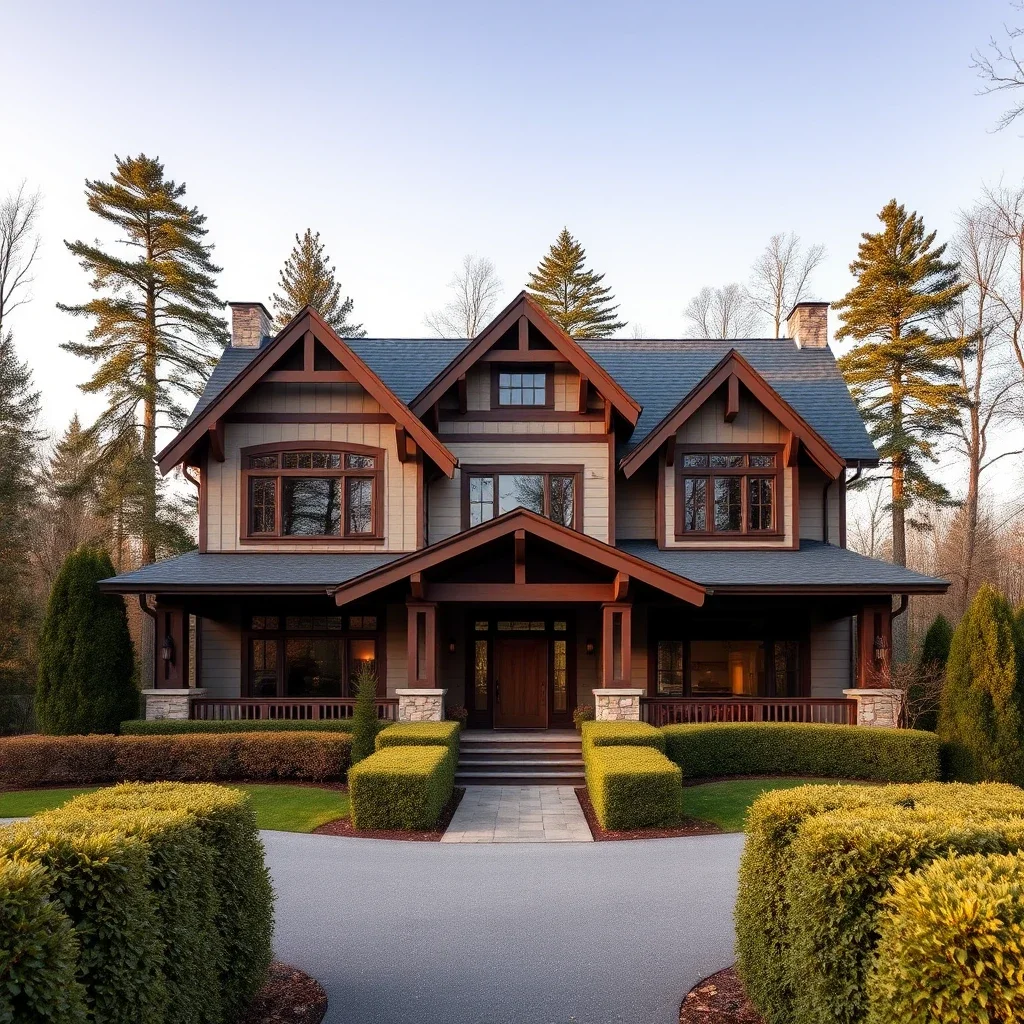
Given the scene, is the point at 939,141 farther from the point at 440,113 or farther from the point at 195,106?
the point at 195,106

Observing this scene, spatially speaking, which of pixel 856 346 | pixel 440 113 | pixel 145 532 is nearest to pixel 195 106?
pixel 440 113

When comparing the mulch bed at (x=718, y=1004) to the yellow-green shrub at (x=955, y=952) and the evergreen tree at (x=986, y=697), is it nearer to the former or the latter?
the yellow-green shrub at (x=955, y=952)

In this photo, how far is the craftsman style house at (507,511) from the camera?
16500 millimetres

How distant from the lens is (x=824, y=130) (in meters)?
15.2

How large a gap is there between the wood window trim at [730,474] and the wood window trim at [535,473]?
6.88ft

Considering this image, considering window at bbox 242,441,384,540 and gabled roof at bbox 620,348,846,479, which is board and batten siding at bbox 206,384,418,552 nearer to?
window at bbox 242,441,384,540

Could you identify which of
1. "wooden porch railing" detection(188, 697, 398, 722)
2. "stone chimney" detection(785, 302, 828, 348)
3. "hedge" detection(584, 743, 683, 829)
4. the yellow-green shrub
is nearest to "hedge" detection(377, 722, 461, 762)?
"wooden porch railing" detection(188, 697, 398, 722)

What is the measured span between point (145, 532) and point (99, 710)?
1172 centimetres

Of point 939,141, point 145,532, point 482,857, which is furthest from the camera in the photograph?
point 145,532

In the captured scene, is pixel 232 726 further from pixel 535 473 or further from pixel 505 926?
pixel 505 926

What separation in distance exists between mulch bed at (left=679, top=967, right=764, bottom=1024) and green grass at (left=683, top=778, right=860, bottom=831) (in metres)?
5.17

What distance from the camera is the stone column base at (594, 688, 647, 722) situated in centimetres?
1452

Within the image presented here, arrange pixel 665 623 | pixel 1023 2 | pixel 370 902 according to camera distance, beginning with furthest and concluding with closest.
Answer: pixel 665 623 < pixel 1023 2 < pixel 370 902

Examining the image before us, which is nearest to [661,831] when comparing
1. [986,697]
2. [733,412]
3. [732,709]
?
[732,709]
